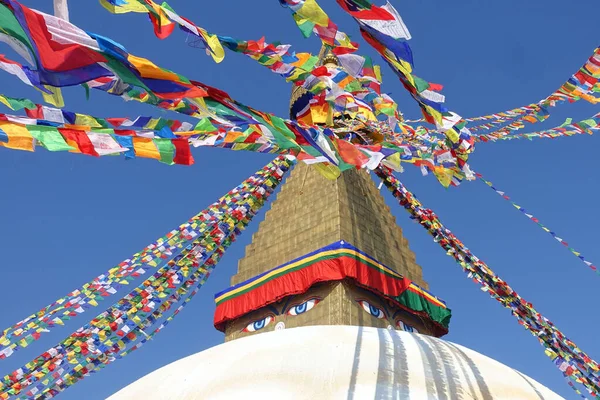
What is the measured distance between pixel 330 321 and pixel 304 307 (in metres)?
0.63

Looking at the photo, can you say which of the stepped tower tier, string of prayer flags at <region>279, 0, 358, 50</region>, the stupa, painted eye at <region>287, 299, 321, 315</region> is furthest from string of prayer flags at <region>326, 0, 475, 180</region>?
painted eye at <region>287, 299, 321, 315</region>

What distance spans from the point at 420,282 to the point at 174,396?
5837 millimetres

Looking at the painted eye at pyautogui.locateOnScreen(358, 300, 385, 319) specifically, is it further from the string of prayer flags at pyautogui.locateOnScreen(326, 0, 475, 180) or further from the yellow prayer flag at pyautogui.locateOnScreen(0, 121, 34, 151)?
the yellow prayer flag at pyautogui.locateOnScreen(0, 121, 34, 151)

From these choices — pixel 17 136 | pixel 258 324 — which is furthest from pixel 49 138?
pixel 258 324

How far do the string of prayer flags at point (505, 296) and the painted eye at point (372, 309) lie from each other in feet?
6.50

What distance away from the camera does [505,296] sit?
9.59 m

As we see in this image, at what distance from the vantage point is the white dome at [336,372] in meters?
4.86

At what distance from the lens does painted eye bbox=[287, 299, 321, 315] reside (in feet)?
28.4

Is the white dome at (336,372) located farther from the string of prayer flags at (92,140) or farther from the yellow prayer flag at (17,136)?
the yellow prayer flag at (17,136)

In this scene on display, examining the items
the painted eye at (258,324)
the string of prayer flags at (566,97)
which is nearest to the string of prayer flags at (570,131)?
the string of prayer flags at (566,97)

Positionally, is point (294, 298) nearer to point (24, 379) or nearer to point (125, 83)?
point (24, 379)

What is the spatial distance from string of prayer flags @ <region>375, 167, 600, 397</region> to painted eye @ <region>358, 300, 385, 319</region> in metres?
1.98

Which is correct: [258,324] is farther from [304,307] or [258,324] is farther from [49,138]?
[49,138]

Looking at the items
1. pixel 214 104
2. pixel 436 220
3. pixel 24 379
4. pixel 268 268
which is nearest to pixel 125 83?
pixel 214 104
